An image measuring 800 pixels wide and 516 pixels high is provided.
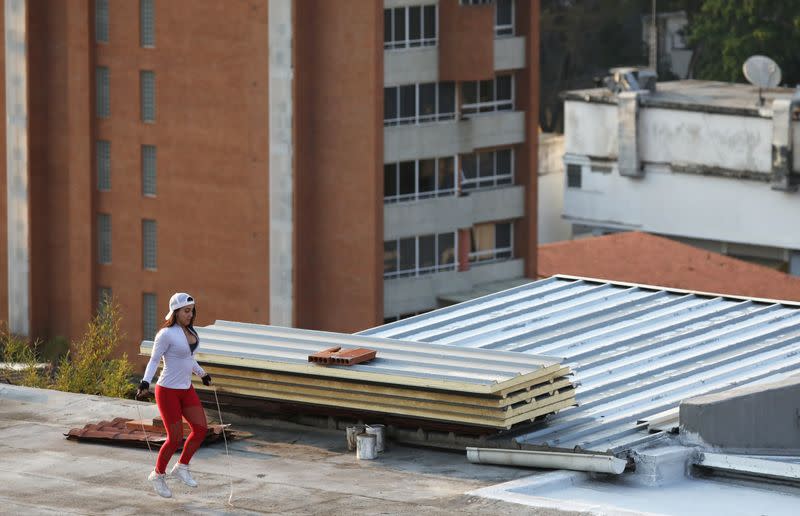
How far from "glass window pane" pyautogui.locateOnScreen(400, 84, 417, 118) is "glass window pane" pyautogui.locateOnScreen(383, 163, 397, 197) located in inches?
61.1

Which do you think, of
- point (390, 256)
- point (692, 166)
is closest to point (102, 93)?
point (390, 256)

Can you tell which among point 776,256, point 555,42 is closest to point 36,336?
point 776,256

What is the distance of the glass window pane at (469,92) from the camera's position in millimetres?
55594

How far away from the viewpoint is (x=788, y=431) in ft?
64.3

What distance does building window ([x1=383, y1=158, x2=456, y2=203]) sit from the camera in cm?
5309

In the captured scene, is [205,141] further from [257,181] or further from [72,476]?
[72,476]

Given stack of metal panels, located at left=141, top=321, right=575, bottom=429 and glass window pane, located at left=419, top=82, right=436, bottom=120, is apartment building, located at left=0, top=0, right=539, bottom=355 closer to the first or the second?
glass window pane, located at left=419, top=82, right=436, bottom=120

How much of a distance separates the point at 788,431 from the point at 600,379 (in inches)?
113

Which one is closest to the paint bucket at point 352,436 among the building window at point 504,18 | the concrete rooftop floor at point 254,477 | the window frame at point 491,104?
the concrete rooftop floor at point 254,477

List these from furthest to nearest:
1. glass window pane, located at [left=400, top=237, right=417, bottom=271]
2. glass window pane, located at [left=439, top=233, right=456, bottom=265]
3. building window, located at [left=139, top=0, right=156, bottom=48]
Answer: building window, located at [left=139, top=0, right=156, bottom=48], glass window pane, located at [left=439, top=233, right=456, bottom=265], glass window pane, located at [left=400, top=237, right=417, bottom=271]

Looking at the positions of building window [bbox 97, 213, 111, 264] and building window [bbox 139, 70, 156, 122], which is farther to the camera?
building window [bbox 97, 213, 111, 264]

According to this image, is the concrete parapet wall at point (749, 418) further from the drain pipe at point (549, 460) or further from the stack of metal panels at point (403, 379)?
the stack of metal panels at point (403, 379)

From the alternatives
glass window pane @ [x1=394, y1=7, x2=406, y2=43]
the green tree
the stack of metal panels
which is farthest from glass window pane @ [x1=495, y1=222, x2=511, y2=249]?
the stack of metal panels

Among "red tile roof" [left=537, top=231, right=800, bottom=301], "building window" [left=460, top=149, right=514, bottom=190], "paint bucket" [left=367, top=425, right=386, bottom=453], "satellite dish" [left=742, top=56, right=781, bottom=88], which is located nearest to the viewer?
"paint bucket" [left=367, top=425, right=386, bottom=453]
